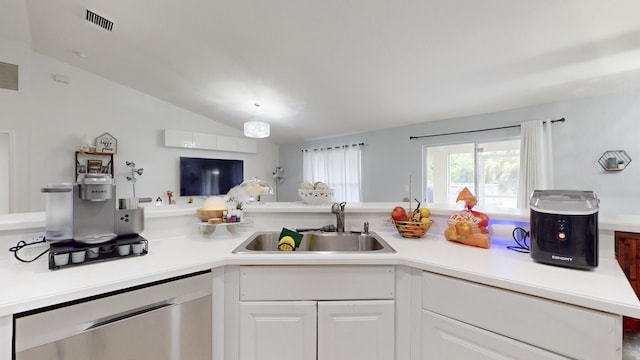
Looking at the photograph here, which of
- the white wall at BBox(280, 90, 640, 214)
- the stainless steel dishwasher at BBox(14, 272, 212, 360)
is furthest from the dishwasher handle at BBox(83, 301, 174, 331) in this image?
the white wall at BBox(280, 90, 640, 214)

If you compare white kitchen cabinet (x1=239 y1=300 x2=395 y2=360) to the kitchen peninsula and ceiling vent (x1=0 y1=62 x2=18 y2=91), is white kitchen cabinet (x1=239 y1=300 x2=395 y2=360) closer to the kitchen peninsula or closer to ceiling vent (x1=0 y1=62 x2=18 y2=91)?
the kitchen peninsula

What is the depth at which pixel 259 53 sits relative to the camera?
2570 millimetres

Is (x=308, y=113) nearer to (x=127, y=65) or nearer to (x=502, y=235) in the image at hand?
(x=127, y=65)

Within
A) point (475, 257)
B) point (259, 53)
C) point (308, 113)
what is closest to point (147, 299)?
point (475, 257)

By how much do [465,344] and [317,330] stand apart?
55 cm

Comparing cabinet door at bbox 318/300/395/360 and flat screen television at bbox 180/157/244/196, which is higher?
flat screen television at bbox 180/157/244/196

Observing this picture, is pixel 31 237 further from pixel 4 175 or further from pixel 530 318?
pixel 4 175

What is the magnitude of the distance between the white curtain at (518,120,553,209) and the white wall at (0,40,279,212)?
200 inches

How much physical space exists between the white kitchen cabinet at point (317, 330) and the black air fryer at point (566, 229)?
0.65 meters

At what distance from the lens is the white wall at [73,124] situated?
2992 mm

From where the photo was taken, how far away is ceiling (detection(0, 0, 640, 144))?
5.92ft

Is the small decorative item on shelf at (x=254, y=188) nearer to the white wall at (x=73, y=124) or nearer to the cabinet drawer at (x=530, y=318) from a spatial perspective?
the cabinet drawer at (x=530, y=318)

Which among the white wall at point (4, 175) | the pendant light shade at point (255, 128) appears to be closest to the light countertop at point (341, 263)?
the pendant light shade at point (255, 128)

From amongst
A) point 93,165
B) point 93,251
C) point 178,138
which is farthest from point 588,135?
point 93,165
